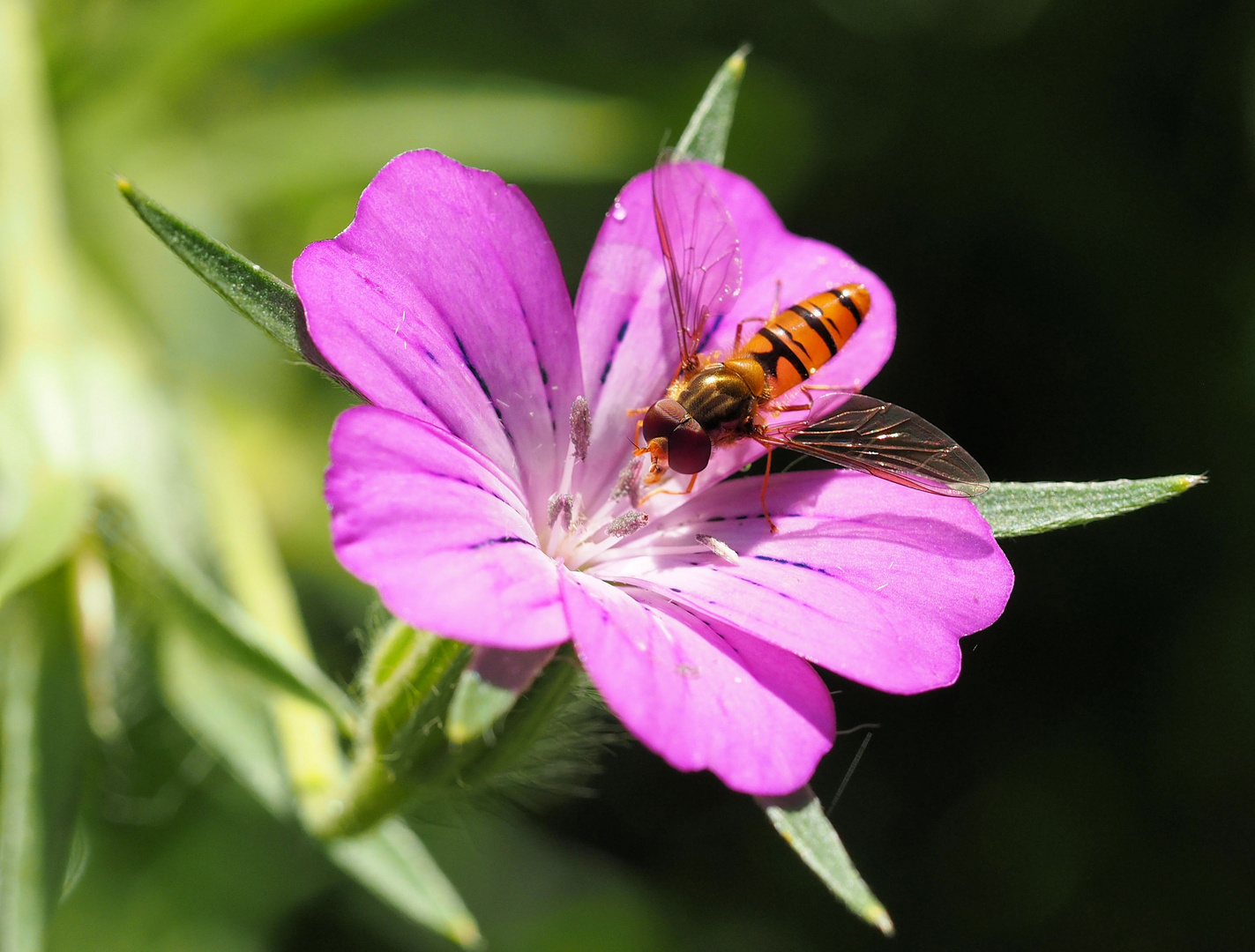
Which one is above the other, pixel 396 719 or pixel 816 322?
pixel 816 322

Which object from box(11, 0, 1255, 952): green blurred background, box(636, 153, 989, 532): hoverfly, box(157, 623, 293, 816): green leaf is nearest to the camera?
box(636, 153, 989, 532): hoverfly

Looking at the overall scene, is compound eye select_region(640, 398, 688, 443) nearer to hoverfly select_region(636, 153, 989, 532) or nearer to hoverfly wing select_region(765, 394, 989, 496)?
hoverfly select_region(636, 153, 989, 532)

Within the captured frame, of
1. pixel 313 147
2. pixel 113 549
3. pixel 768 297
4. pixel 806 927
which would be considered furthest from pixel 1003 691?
pixel 313 147

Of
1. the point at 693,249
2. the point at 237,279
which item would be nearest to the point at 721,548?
the point at 693,249

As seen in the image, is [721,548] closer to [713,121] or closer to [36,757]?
[713,121]

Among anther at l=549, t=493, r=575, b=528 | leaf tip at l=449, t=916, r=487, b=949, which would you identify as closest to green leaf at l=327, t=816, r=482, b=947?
leaf tip at l=449, t=916, r=487, b=949

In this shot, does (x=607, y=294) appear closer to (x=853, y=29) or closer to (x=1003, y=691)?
(x=1003, y=691)
